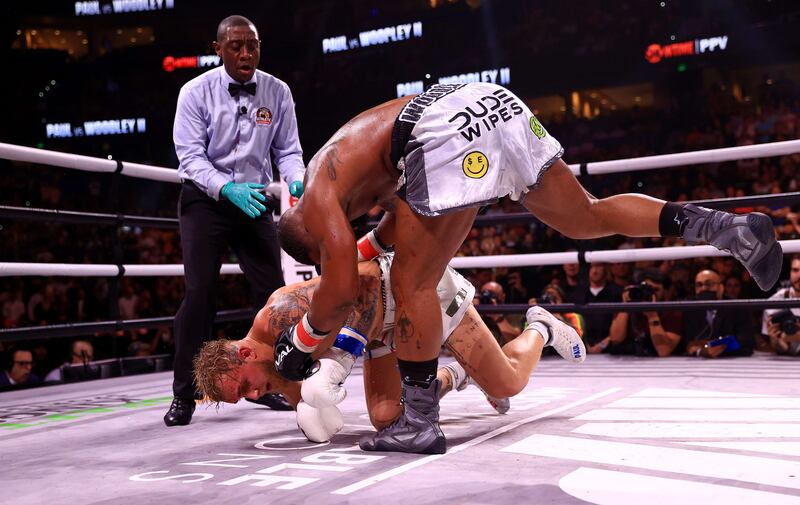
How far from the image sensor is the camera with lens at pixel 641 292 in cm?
381

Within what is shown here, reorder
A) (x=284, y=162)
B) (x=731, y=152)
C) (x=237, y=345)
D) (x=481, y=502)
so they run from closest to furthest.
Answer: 1. (x=481, y=502)
2. (x=237, y=345)
3. (x=284, y=162)
4. (x=731, y=152)

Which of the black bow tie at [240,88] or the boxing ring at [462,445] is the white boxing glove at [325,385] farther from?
the black bow tie at [240,88]

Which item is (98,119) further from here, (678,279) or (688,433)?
(688,433)

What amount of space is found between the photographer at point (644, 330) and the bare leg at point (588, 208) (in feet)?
6.28

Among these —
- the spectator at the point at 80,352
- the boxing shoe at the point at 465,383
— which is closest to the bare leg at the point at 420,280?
the boxing shoe at the point at 465,383

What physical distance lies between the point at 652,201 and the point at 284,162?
131 cm

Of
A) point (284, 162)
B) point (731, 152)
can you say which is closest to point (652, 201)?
point (284, 162)

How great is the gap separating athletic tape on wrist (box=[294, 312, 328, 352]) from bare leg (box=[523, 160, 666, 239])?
2.17 feet

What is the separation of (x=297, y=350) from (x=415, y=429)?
330 millimetres

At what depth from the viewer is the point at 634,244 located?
5777 millimetres

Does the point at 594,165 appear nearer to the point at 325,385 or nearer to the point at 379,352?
the point at 379,352

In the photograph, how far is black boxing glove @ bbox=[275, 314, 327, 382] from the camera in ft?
5.78

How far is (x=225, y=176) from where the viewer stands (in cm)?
248

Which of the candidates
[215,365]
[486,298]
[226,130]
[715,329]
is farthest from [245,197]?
[715,329]
